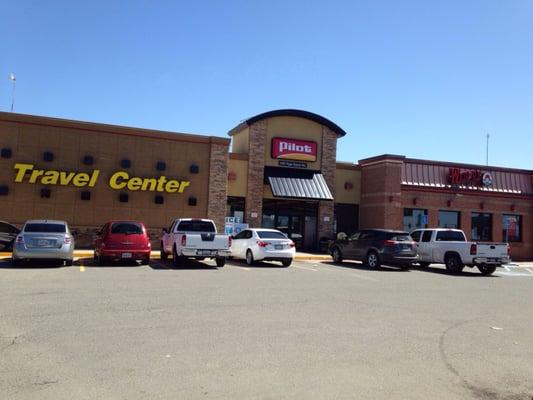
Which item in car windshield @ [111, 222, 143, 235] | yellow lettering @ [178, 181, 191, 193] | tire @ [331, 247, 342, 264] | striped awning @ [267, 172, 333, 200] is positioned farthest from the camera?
striped awning @ [267, 172, 333, 200]

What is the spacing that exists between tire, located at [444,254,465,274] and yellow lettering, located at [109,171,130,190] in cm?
1527

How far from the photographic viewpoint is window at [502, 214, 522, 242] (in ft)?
111

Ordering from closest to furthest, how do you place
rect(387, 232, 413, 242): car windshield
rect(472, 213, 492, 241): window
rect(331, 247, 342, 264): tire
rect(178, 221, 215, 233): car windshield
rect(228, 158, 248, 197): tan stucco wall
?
rect(178, 221, 215, 233): car windshield < rect(387, 232, 413, 242): car windshield < rect(331, 247, 342, 264): tire < rect(228, 158, 248, 197): tan stucco wall < rect(472, 213, 492, 241): window

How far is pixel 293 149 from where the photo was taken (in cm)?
2984

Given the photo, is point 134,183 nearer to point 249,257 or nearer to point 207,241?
point 249,257

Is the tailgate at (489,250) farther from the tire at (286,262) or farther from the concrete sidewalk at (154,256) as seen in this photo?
the tire at (286,262)

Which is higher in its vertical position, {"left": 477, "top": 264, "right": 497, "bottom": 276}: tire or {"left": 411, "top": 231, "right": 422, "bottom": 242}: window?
{"left": 411, "top": 231, "right": 422, "bottom": 242}: window

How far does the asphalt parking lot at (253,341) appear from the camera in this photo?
553 centimetres

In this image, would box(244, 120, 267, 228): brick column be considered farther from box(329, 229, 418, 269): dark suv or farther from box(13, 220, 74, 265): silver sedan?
box(13, 220, 74, 265): silver sedan

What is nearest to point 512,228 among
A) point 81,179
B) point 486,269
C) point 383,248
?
point 486,269

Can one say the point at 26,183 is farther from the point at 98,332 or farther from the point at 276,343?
the point at 276,343

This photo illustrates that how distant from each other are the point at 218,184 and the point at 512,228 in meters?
19.4

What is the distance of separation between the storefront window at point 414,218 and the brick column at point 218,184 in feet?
36.2

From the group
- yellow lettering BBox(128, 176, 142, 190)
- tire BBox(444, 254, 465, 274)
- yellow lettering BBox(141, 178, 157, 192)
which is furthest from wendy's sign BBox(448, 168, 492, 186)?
yellow lettering BBox(128, 176, 142, 190)
